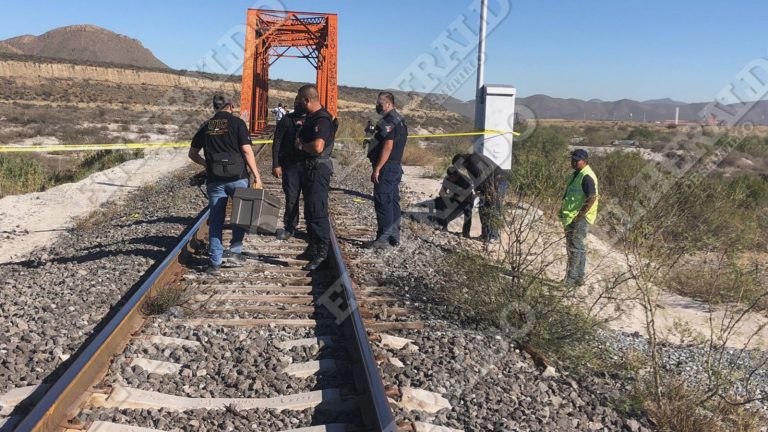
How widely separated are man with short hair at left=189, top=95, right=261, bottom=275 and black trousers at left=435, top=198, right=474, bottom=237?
3794mm

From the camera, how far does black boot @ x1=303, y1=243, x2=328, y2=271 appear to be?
6.35m

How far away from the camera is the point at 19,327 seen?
4.51m

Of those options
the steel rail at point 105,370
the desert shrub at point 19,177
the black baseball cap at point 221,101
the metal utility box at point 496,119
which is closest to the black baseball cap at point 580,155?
the metal utility box at point 496,119

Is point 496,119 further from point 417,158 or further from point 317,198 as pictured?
point 417,158

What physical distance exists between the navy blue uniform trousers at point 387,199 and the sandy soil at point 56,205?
448 centimetres

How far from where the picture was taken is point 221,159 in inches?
236

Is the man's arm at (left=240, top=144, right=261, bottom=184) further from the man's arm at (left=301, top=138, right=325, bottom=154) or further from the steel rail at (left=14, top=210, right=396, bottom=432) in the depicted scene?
the steel rail at (left=14, top=210, right=396, bottom=432)

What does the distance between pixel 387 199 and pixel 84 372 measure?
4.52 meters

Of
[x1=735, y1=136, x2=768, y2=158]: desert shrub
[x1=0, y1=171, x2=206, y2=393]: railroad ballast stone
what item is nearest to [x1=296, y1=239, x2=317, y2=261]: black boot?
[x1=0, y1=171, x2=206, y2=393]: railroad ballast stone

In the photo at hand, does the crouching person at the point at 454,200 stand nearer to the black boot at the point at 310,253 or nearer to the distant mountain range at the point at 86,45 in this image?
the black boot at the point at 310,253

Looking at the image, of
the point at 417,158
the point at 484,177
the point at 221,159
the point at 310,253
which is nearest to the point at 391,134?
the point at 310,253

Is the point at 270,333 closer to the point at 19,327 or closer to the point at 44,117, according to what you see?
the point at 19,327

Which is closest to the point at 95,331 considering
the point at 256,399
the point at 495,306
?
the point at 256,399

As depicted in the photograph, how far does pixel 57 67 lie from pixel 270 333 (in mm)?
91325
